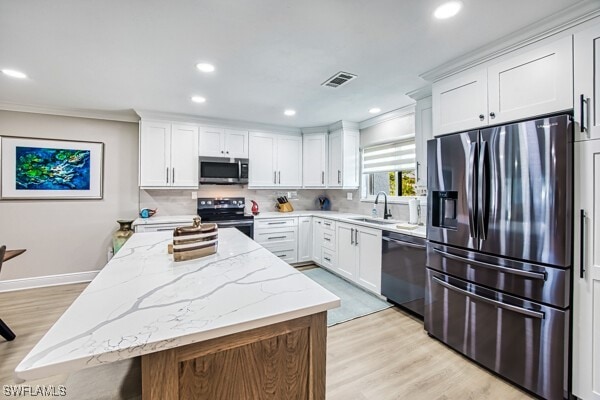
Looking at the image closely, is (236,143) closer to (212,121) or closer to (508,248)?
(212,121)

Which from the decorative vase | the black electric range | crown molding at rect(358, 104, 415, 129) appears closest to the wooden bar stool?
the decorative vase

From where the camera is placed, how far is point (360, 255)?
3393mm

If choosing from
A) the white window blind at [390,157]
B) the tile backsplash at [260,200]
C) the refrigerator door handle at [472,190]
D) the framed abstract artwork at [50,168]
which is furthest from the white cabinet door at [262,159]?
the refrigerator door handle at [472,190]

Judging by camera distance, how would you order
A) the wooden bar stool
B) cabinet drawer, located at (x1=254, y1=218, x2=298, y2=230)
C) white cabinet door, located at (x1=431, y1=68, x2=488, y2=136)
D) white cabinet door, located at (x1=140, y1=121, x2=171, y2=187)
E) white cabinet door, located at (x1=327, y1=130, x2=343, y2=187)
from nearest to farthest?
white cabinet door, located at (x1=431, y1=68, x2=488, y2=136) < the wooden bar stool < white cabinet door, located at (x1=140, y1=121, x2=171, y2=187) < cabinet drawer, located at (x1=254, y1=218, x2=298, y2=230) < white cabinet door, located at (x1=327, y1=130, x2=343, y2=187)

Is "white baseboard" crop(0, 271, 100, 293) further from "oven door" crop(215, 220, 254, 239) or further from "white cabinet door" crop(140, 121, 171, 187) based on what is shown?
"oven door" crop(215, 220, 254, 239)

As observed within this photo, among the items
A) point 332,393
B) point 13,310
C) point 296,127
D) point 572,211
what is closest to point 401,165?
point 296,127

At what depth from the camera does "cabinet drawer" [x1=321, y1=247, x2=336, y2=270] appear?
3.95 metres

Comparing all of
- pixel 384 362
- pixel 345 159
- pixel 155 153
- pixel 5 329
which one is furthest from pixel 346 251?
pixel 5 329

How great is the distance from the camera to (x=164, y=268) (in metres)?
1.42

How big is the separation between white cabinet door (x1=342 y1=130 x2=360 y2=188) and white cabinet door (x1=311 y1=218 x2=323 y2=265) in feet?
2.48

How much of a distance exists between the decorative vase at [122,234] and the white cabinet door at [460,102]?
3.98m

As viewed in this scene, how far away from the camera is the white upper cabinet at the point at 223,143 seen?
4.00 metres

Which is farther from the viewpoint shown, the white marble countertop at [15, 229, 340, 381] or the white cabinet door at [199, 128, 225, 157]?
the white cabinet door at [199, 128, 225, 157]

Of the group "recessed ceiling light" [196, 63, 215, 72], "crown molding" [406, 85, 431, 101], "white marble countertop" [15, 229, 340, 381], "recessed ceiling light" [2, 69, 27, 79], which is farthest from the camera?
"crown molding" [406, 85, 431, 101]
